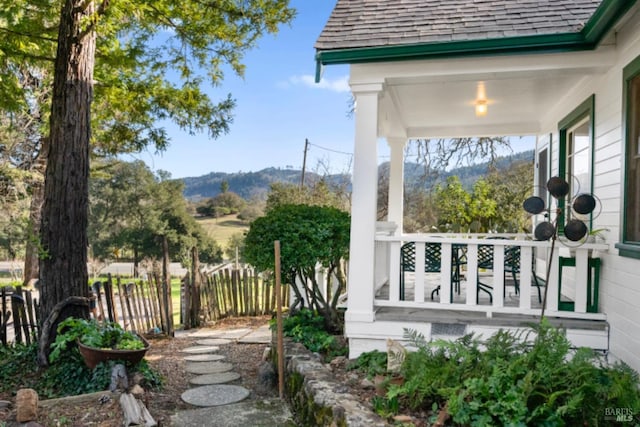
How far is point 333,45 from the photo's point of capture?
4.22m

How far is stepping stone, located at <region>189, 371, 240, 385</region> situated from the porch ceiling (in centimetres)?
335

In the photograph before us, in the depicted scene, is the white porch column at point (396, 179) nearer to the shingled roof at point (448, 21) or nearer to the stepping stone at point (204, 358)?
the shingled roof at point (448, 21)

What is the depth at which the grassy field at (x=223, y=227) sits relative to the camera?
27.6 metres

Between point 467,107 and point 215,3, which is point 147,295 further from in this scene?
point 467,107

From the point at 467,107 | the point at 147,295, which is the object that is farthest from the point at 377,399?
the point at 147,295

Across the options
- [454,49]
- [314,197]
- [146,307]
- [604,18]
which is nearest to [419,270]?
[454,49]

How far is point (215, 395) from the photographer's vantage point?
4465mm

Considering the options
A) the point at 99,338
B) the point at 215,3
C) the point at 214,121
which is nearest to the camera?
the point at 99,338

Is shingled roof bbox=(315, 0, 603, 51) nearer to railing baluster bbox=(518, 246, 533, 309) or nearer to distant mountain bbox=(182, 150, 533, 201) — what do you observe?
railing baluster bbox=(518, 246, 533, 309)

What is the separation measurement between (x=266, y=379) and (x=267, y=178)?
18834 mm

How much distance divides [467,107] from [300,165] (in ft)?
34.7

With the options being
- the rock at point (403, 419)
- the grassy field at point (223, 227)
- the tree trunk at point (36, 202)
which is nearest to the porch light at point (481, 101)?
the rock at point (403, 419)

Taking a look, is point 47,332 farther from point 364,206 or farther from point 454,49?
point 454,49

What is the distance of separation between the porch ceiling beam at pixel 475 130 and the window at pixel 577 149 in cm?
123
